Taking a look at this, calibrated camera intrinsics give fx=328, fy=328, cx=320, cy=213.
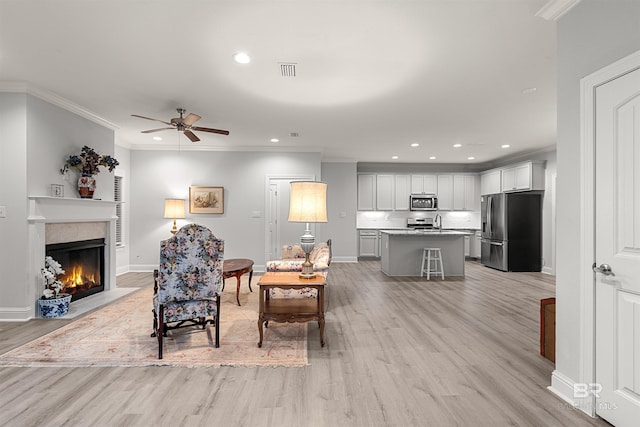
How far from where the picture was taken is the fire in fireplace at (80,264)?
433cm

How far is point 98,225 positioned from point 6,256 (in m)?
1.25

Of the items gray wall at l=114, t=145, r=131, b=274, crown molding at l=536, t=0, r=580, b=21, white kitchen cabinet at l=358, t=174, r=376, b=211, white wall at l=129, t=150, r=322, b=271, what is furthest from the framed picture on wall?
crown molding at l=536, t=0, r=580, b=21

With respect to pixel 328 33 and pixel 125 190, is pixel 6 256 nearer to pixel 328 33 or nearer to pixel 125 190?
pixel 125 190

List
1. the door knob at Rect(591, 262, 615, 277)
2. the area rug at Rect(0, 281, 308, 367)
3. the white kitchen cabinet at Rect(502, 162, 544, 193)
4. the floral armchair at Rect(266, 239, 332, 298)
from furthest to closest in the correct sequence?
the white kitchen cabinet at Rect(502, 162, 544, 193) < the floral armchair at Rect(266, 239, 332, 298) < the area rug at Rect(0, 281, 308, 367) < the door knob at Rect(591, 262, 615, 277)

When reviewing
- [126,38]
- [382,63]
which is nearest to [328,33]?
[382,63]

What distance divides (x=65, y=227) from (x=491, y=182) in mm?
8672

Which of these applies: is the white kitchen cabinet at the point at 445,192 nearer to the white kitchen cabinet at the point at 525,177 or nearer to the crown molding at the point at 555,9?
the white kitchen cabinet at the point at 525,177

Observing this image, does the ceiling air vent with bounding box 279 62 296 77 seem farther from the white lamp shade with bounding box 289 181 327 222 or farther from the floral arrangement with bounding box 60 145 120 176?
the floral arrangement with bounding box 60 145 120 176

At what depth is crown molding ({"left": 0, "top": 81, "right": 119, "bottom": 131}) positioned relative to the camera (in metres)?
3.64

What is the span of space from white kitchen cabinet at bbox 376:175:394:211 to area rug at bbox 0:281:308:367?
19.0 ft

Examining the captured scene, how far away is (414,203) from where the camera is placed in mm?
8930

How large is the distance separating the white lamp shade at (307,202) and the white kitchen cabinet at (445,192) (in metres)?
6.97

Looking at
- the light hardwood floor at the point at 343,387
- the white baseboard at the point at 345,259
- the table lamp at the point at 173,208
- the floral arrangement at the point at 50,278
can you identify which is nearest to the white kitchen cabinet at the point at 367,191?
the white baseboard at the point at 345,259

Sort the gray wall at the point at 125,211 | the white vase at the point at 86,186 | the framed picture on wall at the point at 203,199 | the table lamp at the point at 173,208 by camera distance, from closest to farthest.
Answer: the white vase at the point at 86,186
the table lamp at the point at 173,208
the gray wall at the point at 125,211
the framed picture on wall at the point at 203,199
